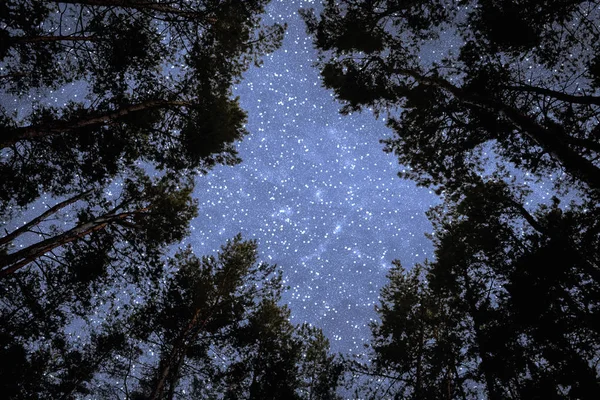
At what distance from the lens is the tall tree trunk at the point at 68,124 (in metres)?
5.12

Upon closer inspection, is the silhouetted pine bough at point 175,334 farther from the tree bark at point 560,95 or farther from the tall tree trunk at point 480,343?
the tree bark at point 560,95

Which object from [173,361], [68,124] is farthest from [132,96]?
[173,361]

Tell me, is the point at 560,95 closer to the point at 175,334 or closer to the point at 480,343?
the point at 480,343

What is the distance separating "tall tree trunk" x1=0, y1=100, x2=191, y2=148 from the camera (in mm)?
5121

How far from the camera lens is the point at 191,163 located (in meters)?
9.30

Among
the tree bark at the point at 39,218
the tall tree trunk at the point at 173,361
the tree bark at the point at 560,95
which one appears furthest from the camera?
the tall tree trunk at the point at 173,361

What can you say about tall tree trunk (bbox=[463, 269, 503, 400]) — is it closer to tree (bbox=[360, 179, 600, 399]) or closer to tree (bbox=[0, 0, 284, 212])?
tree (bbox=[360, 179, 600, 399])

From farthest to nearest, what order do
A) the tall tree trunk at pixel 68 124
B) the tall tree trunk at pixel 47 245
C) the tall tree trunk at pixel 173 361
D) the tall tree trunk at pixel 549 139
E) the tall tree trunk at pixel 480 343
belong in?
the tall tree trunk at pixel 173 361
the tall tree trunk at pixel 480 343
the tall tree trunk at pixel 47 245
the tall tree trunk at pixel 68 124
the tall tree trunk at pixel 549 139

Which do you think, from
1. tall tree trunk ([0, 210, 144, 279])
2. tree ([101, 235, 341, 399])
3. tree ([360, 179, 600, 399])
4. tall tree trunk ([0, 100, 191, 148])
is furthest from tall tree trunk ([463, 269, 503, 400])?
tall tree trunk ([0, 100, 191, 148])

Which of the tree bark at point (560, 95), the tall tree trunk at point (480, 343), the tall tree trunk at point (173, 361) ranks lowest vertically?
the tall tree trunk at point (173, 361)

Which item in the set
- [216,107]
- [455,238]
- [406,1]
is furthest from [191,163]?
[455,238]

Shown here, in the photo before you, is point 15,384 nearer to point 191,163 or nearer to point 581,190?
point 191,163

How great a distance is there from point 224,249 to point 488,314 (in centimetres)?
1124

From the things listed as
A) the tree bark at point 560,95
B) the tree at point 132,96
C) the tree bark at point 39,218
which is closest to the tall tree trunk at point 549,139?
the tree bark at point 560,95
